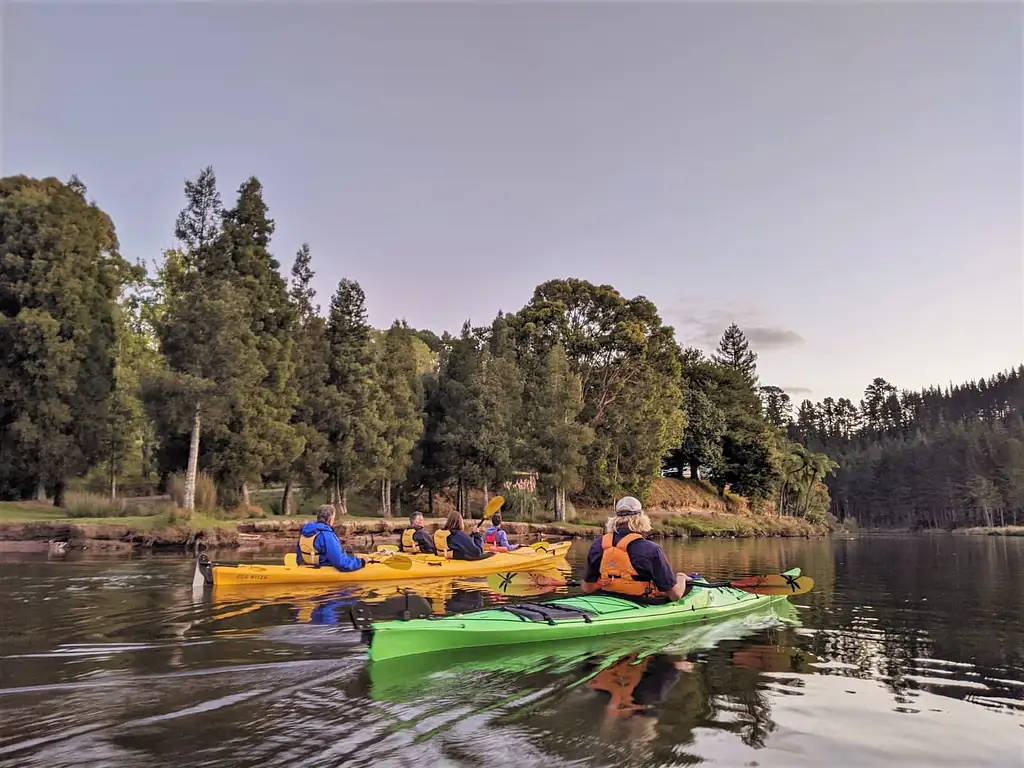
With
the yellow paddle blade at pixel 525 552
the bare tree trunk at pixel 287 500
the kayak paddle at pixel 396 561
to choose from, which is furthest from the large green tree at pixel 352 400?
the kayak paddle at pixel 396 561

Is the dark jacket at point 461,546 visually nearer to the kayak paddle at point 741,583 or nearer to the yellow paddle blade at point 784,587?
the kayak paddle at point 741,583

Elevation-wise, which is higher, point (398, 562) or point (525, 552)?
point (398, 562)

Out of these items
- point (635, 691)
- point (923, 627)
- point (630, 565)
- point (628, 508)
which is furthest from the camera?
point (923, 627)

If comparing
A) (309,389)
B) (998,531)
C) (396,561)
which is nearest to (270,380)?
(309,389)

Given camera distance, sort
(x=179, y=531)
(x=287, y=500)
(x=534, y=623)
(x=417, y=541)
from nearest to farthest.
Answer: (x=534, y=623) < (x=417, y=541) < (x=179, y=531) < (x=287, y=500)

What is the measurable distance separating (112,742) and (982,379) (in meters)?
140

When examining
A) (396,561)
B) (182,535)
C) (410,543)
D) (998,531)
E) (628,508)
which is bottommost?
(998,531)

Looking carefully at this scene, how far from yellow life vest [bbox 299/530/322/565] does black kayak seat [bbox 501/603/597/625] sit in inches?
221

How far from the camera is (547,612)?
8141 millimetres

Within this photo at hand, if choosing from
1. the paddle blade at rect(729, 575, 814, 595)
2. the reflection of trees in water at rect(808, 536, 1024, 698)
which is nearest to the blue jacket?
the paddle blade at rect(729, 575, 814, 595)

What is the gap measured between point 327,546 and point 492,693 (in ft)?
23.0

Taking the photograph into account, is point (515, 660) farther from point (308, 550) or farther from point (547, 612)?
point (308, 550)

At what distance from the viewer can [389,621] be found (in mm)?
7242

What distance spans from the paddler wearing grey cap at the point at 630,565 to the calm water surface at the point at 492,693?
0.64 m
